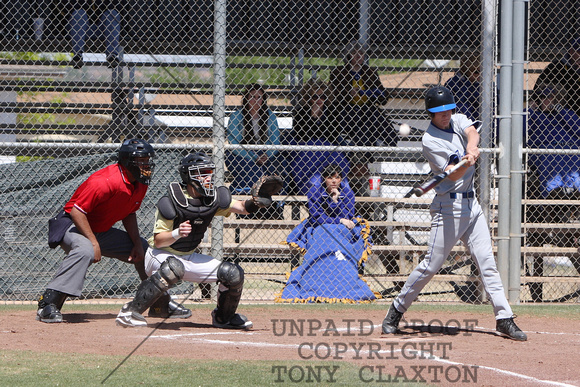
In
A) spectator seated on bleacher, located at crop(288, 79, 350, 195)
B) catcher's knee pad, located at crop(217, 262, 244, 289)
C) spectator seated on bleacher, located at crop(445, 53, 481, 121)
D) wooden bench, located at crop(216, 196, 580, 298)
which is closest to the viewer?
catcher's knee pad, located at crop(217, 262, 244, 289)

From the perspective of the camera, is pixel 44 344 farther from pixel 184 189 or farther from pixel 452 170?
pixel 452 170

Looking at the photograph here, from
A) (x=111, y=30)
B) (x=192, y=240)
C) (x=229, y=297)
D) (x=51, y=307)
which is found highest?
(x=111, y=30)

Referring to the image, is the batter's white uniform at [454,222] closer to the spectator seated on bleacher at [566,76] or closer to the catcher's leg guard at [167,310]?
the catcher's leg guard at [167,310]

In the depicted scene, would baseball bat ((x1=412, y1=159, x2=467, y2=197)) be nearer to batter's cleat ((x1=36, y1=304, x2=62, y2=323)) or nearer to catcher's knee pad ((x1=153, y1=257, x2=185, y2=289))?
catcher's knee pad ((x1=153, y1=257, x2=185, y2=289))

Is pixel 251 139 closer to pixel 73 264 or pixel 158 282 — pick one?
pixel 73 264

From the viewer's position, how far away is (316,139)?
8711mm

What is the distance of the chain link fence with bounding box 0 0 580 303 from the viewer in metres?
7.74

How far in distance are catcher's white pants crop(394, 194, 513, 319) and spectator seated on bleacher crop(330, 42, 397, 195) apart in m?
3.15

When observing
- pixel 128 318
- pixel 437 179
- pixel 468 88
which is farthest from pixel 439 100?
pixel 468 88

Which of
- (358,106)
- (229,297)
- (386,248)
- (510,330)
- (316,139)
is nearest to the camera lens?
(510,330)

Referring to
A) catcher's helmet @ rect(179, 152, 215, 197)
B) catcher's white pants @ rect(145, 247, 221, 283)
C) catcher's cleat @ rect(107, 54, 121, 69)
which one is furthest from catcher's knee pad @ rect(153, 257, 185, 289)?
catcher's cleat @ rect(107, 54, 121, 69)

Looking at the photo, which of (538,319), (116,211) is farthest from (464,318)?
(116,211)

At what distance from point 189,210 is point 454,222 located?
217 centimetres

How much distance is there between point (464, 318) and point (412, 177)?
12.1 feet
